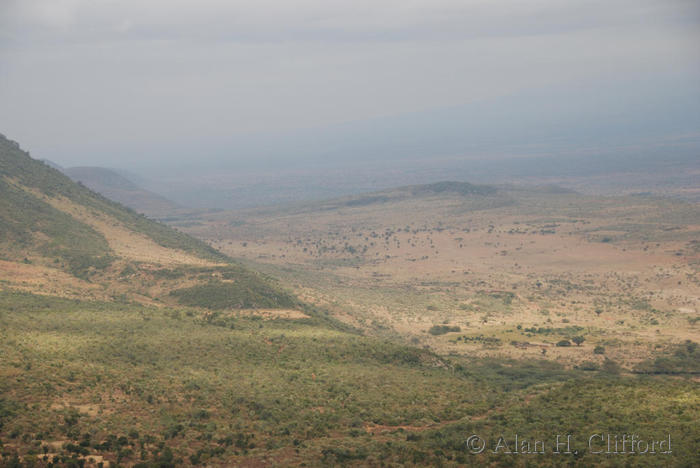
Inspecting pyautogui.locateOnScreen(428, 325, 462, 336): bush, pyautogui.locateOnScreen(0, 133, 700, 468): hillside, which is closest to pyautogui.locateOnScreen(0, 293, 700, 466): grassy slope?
pyautogui.locateOnScreen(0, 133, 700, 468): hillside

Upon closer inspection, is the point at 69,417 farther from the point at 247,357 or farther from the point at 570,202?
the point at 570,202

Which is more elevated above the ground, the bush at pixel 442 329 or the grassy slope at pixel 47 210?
the grassy slope at pixel 47 210

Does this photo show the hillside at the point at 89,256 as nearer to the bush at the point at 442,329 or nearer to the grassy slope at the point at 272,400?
the grassy slope at the point at 272,400

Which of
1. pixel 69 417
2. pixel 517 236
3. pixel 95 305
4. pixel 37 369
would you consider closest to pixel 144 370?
pixel 37 369

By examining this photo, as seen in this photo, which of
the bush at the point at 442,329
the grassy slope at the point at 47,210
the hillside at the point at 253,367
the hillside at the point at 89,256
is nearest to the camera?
the hillside at the point at 253,367

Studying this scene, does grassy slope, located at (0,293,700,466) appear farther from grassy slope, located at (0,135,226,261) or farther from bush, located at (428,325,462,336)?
grassy slope, located at (0,135,226,261)

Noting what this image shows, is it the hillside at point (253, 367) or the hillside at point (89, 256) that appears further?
the hillside at point (89, 256)

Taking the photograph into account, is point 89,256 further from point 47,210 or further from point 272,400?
point 272,400

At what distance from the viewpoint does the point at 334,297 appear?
69.1 metres

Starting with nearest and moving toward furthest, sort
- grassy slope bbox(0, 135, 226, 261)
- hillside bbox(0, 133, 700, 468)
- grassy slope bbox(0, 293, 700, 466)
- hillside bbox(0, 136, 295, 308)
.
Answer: grassy slope bbox(0, 293, 700, 466)
hillside bbox(0, 133, 700, 468)
hillside bbox(0, 136, 295, 308)
grassy slope bbox(0, 135, 226, 261)

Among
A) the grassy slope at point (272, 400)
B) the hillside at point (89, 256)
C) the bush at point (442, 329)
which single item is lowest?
the bush at point (442, 329)

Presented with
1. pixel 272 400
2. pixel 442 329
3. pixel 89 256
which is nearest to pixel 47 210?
pixel 89 256

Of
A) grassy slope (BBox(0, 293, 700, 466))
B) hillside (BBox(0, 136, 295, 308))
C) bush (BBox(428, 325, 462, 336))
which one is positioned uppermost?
hillside (BBox(0, 136, 295, 308))

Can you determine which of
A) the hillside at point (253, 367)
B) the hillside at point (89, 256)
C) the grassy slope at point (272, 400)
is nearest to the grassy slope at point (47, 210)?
the hillside at point (89, 256)
